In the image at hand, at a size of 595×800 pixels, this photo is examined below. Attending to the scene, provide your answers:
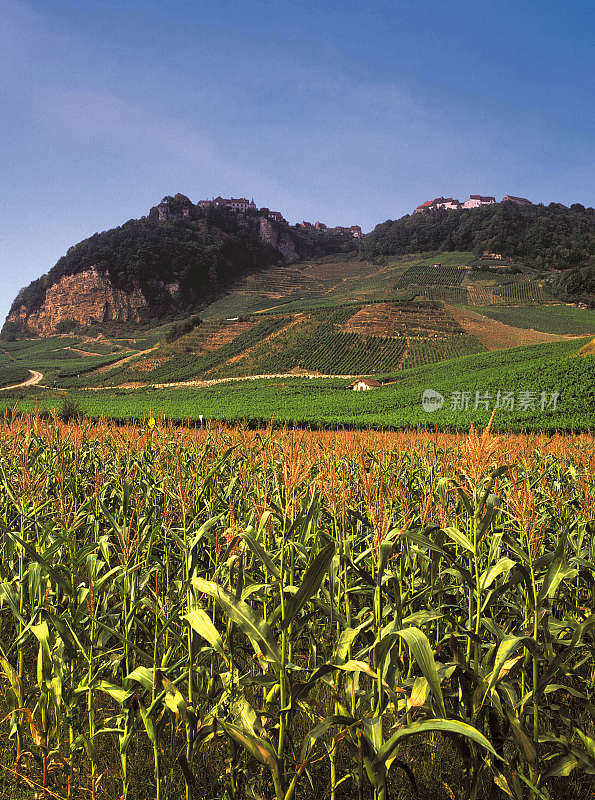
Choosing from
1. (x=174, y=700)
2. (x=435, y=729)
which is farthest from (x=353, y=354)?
(x=435, y=729)

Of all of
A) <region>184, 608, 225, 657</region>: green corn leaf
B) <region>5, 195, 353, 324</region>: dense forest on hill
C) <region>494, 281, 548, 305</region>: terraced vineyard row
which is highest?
<region>5, 195, 353, 324</region>: dense forest on hill

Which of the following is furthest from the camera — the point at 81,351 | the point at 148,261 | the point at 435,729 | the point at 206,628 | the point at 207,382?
the point at 148,261

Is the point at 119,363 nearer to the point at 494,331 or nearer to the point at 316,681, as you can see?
the point at 494,331

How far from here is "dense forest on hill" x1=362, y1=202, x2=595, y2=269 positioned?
484ft

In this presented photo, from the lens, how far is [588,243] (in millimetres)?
147625

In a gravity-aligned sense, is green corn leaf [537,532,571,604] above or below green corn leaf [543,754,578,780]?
above

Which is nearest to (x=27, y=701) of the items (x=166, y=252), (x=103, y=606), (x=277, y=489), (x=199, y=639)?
(x=103, y=606)

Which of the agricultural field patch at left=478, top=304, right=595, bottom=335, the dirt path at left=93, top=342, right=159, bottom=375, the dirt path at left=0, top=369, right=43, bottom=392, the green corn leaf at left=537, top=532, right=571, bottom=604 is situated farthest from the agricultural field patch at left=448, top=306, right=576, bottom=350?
the dirt path at left=0, top=369, right=43, bottom=392

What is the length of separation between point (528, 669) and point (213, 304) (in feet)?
611

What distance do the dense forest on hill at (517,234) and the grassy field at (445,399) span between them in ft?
363

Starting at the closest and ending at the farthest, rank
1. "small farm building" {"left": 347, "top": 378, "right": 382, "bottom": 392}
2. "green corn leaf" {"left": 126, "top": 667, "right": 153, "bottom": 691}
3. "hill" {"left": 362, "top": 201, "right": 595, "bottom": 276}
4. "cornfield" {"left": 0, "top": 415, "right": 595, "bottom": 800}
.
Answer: "cornfield" {"left": 0, "top": 415, "right": 595, "bottom": 800}
"green corn leaf" {"left": 126, "top": 667, "right": 153, "bottom": 691}
"small farm building" {"left": 347, "top": 378, "right": 382, "bottom": 392}
"hill" {"left": 362, "top": 201, "right": 595, "bottom": 276}

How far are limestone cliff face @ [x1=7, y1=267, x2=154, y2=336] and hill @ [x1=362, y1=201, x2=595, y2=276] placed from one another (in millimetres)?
110415

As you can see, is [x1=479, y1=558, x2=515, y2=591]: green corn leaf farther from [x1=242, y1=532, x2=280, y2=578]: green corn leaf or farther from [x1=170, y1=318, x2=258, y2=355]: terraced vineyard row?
[x1=170, y1=318, x2=258, y2=355]: terraced vineyard row

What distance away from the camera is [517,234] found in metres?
163
